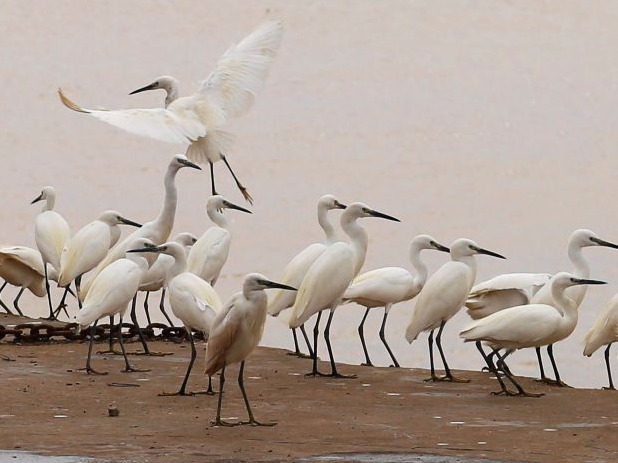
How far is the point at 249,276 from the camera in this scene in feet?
23.3

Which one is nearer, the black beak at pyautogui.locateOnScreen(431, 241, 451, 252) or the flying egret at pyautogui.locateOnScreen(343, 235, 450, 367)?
the flying egret at pyautogui.locateOnScreen(343, 235, 450, 367)

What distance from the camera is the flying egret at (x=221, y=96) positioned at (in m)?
10.9

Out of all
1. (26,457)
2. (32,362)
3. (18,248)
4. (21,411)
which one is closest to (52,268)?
(18,248)

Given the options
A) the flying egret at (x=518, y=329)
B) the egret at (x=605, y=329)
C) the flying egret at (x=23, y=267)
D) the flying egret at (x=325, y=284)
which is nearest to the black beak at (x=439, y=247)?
the flying egret at (x=325, y=284)

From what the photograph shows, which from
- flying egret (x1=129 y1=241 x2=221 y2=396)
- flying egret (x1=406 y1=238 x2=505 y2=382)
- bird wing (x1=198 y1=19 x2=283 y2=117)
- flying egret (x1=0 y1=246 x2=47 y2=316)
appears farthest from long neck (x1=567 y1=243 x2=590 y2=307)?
flying egret (x1=0 y1=246 x2=47 y2=316)

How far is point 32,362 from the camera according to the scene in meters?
9.09

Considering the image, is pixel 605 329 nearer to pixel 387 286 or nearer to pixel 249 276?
pixel 387 286

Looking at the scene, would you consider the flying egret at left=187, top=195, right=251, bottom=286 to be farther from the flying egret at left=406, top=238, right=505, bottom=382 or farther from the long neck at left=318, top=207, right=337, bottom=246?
the flying egret at left=406, top=238, right=505, bottom=382

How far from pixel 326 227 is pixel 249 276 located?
11.1 feet

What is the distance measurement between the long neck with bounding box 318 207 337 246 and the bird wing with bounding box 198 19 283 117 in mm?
1521

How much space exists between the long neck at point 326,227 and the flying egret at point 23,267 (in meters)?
2.92

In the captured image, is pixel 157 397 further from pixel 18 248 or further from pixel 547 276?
pixel 18 248

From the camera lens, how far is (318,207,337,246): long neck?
10.4 m

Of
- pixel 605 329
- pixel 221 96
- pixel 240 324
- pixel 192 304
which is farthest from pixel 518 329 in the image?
pixel 221 96
